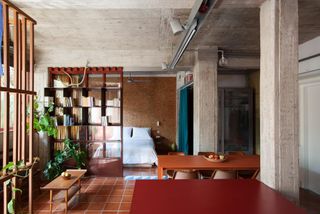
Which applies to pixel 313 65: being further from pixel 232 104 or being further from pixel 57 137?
pixel 57 137

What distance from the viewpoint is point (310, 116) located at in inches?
171

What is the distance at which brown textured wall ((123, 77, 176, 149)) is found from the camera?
7.79 metres

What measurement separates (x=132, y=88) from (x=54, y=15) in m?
4.68

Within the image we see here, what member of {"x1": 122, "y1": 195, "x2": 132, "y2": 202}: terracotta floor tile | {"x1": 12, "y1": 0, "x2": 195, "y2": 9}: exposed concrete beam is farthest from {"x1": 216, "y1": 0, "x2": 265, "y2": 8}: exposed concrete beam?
{"x1": 122, "y1": 195, "x2": 132, "y2": 202}: terracotta floor tile

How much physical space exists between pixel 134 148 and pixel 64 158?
6.31 feet

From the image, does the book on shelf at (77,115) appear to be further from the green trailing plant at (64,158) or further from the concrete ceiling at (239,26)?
the concrete ceiling at (239,26)

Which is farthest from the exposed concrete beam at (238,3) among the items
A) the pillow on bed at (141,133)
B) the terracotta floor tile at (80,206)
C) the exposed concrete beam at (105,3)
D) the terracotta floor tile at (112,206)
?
the pillow on bed at (141,133)

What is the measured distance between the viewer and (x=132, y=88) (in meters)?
7.79

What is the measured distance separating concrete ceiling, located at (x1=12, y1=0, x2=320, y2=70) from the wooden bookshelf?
0.47 metres

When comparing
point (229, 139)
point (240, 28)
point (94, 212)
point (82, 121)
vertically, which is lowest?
point (94, 212)

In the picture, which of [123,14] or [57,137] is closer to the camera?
[123,14]

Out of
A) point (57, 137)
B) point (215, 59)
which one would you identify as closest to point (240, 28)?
point (215, 59)

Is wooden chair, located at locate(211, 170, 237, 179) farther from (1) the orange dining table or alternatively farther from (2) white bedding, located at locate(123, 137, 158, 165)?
(2) white bedding, located at locate(123, 137, 158, 165)

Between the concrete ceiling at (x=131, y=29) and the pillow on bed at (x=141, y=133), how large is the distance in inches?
110
